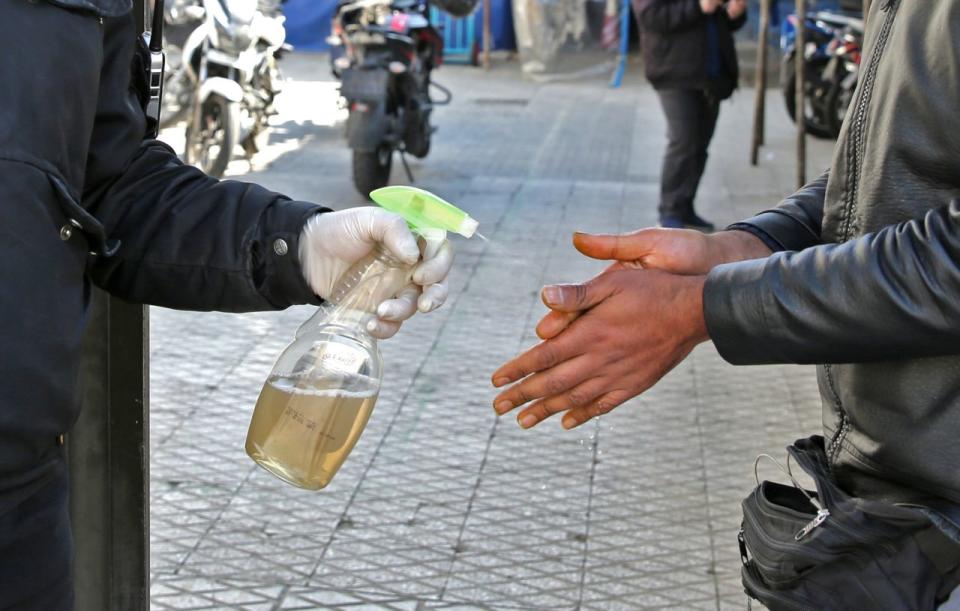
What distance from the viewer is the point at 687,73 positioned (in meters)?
8.10

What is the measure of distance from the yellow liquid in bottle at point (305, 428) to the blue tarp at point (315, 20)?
16.2 metres

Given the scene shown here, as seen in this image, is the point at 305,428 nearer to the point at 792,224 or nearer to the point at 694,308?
the point at 694,308

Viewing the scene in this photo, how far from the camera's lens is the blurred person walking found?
8.03m

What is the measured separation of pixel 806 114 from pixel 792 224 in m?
10.6

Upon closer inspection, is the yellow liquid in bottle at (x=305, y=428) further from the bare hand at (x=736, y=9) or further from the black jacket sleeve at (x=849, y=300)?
the bare hand at (x=736, y=9)

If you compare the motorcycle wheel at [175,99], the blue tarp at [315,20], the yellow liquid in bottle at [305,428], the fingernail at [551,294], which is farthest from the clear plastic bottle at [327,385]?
the blue tarp at [315,20]

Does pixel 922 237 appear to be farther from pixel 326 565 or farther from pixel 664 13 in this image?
pixel 664 13

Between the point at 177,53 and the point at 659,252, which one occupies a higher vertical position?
the point at 659,252

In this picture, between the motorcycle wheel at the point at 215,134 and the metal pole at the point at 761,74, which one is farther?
the metal pole at the point at 761,74

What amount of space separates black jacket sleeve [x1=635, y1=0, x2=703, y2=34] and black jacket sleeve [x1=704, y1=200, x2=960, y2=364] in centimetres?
632

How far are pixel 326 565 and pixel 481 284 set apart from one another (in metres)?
3.35

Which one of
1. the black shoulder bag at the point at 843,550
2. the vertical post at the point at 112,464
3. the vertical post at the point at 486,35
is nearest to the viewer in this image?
the black shoulder bag at the point at 843,550

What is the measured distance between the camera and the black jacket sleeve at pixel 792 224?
2.21 metres

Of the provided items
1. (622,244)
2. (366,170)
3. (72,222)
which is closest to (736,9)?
(366,170)
